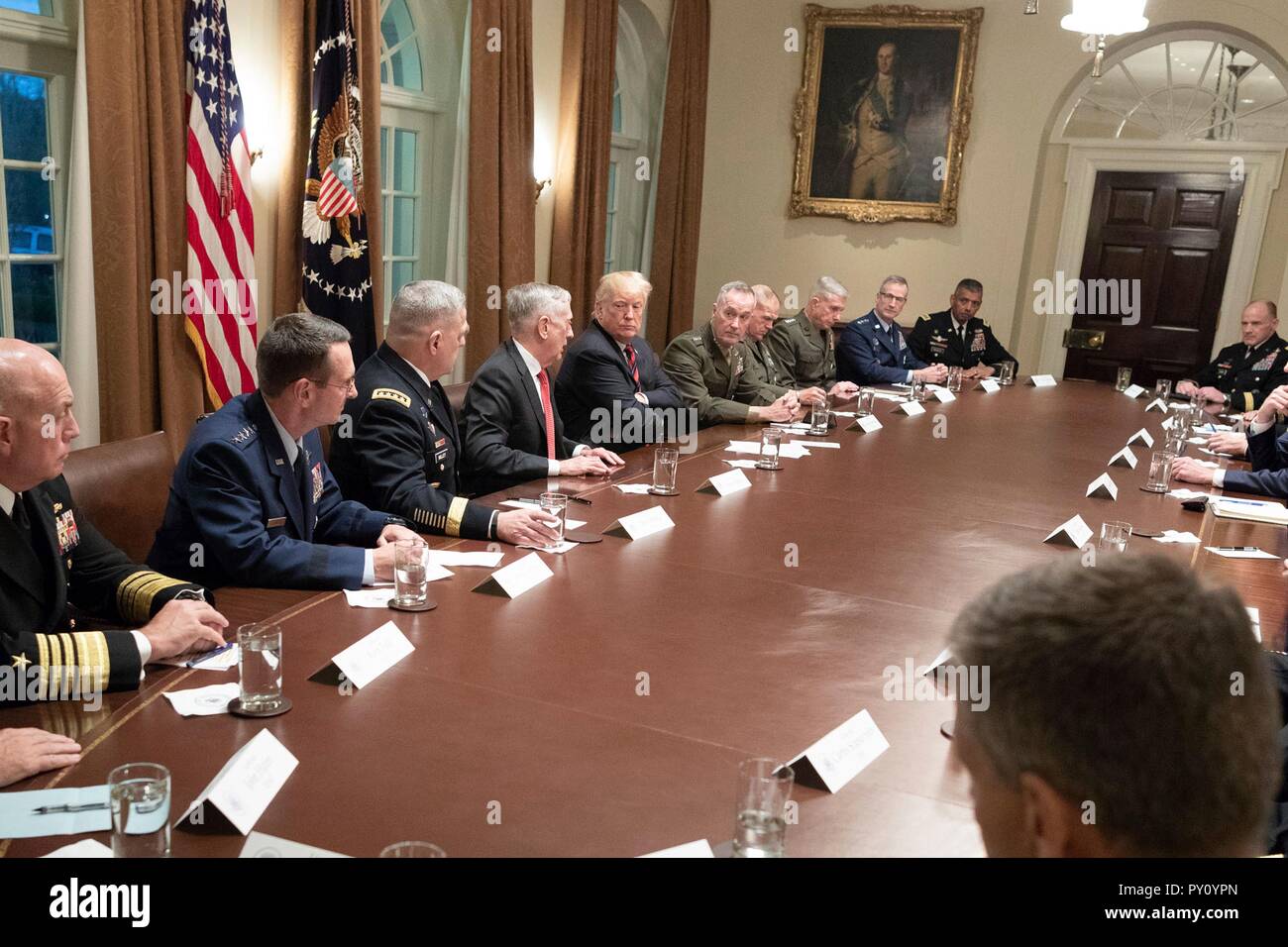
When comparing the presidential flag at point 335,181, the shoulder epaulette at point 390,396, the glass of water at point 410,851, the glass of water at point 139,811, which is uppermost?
the presidential flag at point 335,181

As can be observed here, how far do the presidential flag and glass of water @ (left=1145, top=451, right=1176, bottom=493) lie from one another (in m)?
3.48

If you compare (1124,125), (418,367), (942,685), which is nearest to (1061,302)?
(1124,125)

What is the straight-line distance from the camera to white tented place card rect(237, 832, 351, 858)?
1276 mm

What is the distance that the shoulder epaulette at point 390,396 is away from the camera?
315 centimetres

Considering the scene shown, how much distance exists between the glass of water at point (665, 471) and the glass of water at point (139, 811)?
2097 millimetres

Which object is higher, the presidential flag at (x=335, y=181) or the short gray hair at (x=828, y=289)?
the presidential flag at (x=335, y=181)

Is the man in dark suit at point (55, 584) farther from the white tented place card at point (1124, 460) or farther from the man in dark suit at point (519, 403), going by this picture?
the white tented place card at point (1124, 460)

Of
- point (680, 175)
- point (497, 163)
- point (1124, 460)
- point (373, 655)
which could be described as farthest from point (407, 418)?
point (680, 175)

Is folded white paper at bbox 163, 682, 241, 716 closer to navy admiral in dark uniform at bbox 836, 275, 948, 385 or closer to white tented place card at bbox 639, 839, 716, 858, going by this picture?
white tented place card at bbox 639, 839, 716, 858

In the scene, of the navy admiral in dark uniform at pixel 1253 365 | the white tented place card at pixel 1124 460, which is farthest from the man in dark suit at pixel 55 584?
the navy admiral in dark uniform at pixel 1253 365

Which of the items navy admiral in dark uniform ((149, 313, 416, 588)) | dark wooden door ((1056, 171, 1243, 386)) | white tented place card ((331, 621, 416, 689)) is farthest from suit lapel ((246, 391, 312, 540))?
dark wooden door ((1056, 171, 1243, 386))
